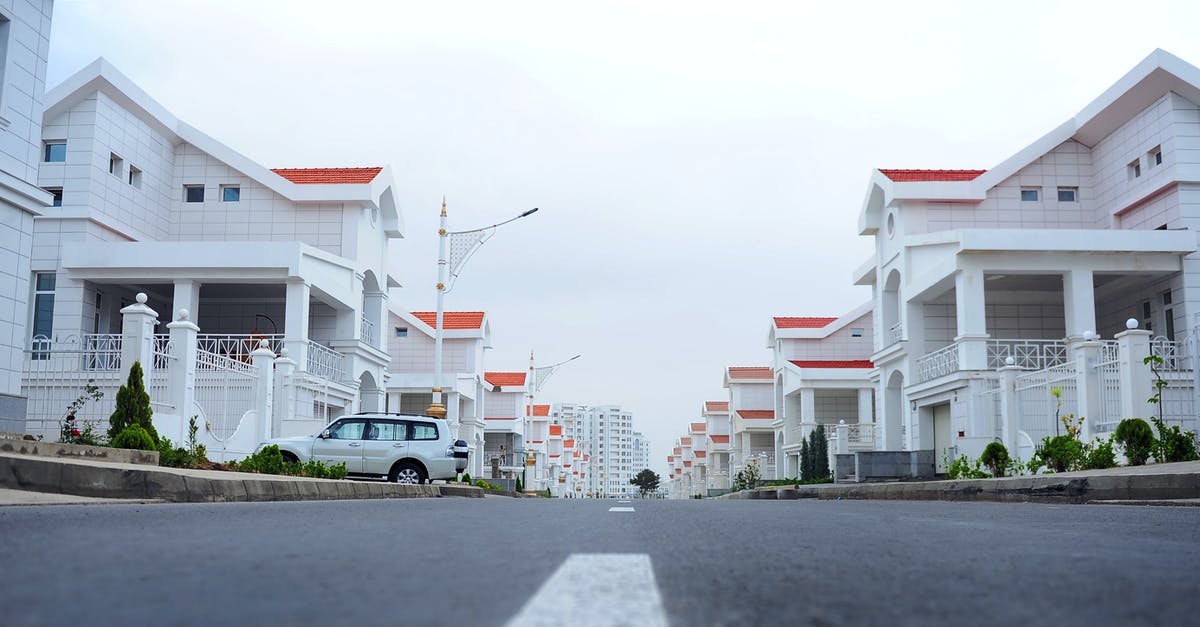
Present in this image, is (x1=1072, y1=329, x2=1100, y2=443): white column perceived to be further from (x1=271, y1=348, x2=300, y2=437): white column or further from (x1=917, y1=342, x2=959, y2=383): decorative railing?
(x1=271, y1=348, x2=300, y2=437): white column

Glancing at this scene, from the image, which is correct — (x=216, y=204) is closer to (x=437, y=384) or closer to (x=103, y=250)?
(x=103, y=250)

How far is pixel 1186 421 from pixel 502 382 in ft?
149

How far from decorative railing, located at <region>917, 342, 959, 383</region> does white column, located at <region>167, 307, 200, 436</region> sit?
17663 mm

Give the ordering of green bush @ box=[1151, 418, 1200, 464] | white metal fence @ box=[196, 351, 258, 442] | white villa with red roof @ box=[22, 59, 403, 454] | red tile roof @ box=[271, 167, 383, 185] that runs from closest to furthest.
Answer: green bush @ box=[1151, 418, 1200, 464], white villa with red roof @ box=[22, 59, 403, 454], white metal fence @ box=[196, 351, 258, 442], red tile roof @ box=[271, 167, 383, 185]

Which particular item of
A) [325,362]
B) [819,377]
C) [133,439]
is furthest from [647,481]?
[133,439]

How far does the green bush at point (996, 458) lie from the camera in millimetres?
19422

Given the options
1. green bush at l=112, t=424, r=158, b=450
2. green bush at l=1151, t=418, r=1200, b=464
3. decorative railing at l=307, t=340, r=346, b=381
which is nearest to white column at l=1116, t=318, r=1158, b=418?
green bush at l=1151, t=418, r=1200, b=464

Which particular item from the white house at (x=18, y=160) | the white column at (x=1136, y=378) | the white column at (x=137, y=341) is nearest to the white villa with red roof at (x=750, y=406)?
the white column at (x=1136, y=378)

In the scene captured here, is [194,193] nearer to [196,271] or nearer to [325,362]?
[325,362]

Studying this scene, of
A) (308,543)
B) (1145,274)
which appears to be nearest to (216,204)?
(1145,274)

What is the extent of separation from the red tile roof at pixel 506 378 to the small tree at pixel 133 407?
4541cm

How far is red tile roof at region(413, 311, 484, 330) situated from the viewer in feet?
159

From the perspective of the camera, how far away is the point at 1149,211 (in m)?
28.6

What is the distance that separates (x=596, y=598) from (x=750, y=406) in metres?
56.6
